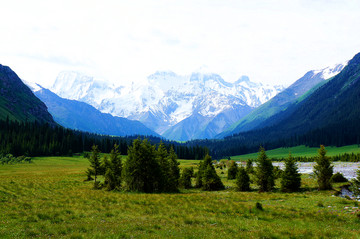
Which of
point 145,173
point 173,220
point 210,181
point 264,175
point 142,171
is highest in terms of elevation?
point 142,171

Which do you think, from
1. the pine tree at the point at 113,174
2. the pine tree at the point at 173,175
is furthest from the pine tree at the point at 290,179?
the pine tree at the point at 113,174

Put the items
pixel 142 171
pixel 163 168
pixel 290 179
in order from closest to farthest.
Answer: pixel 290 179, pixel 142 171, pixel 163 168

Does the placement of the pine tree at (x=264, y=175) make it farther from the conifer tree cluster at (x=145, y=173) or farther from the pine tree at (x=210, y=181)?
the conifer tree cluster at (x=145, y=173)

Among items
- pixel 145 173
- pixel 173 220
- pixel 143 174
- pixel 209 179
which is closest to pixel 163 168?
pixel 145 173

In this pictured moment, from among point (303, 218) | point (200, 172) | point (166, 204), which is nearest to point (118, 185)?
point (200, 172)

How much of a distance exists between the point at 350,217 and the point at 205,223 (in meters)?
12.9

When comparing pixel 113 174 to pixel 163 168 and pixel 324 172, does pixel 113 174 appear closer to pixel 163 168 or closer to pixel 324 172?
pixel 163 168

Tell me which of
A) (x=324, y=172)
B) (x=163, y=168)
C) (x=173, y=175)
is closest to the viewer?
(x=324, y=172)

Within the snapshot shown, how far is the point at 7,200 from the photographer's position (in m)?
33.6

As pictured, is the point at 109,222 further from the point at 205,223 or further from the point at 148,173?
the point at 148,173

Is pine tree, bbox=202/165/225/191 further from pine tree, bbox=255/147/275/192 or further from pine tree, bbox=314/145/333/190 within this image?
pine tree, bbox=314/145/333/190

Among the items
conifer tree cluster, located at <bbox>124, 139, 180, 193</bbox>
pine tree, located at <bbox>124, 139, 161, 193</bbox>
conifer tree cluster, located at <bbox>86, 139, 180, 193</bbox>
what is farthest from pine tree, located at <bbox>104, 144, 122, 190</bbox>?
pine tree, located at <bbox>124, 139, 161, 193</bbox>

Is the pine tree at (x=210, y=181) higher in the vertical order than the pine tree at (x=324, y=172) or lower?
lower

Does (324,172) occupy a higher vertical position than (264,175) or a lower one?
higher
